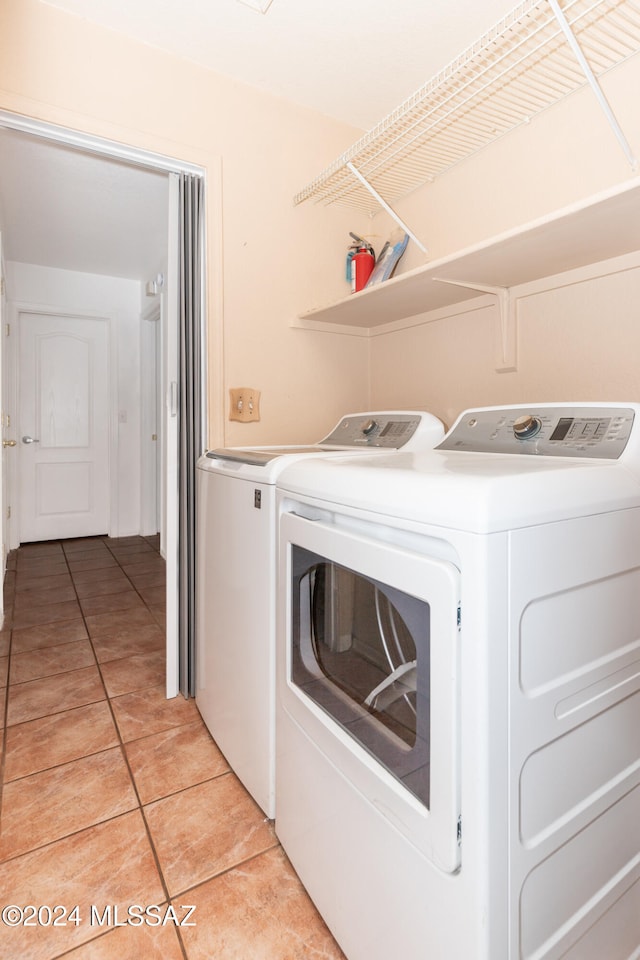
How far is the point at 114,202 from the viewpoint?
3.02m

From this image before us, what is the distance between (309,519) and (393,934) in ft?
2.37

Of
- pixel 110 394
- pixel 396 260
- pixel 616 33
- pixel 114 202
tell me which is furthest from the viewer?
pixel 110 394

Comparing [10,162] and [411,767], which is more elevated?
[10,162]

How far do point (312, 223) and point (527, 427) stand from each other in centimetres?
148

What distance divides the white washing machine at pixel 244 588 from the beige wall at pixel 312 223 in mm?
372

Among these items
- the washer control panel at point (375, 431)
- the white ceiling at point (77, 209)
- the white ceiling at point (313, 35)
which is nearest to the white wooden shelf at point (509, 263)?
the washer control panel at point (375, 431)

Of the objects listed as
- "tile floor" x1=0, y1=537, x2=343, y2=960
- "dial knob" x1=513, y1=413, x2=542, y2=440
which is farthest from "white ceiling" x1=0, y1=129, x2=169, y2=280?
"tile floor" x1=0, y1=537, x2=343, y2=960

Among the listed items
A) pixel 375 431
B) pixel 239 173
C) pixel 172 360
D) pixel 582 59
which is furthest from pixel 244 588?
pixel 239 173

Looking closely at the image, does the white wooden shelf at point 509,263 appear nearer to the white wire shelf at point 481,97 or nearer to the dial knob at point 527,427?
the white wire shelf at point 481,97

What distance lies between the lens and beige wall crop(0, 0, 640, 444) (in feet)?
4.99

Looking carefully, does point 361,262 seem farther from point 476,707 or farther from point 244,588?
point 476,707

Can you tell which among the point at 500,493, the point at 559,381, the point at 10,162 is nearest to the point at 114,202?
the point at 10,162

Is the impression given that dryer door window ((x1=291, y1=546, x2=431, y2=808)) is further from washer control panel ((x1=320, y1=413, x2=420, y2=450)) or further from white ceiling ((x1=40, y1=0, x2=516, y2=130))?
white ceiling ((x1=40, y1=0, x2=516, y2=130))

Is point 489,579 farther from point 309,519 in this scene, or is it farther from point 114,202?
point 114,202
